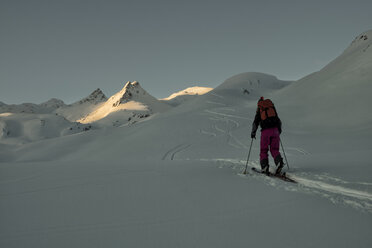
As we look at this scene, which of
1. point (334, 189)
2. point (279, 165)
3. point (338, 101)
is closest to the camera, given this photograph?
point (334, 189)

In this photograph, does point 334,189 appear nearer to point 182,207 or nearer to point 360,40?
point 182,207

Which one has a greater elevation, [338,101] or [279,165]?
[338,101]

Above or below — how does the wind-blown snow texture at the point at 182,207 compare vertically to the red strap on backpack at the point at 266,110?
below

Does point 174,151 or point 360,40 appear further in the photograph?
point 360,40

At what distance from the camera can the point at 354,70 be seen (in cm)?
2672

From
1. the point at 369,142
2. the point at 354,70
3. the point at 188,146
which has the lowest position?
the point at 188,146

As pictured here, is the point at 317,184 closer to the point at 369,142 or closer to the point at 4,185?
the point at 4,185

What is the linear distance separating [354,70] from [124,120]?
137m

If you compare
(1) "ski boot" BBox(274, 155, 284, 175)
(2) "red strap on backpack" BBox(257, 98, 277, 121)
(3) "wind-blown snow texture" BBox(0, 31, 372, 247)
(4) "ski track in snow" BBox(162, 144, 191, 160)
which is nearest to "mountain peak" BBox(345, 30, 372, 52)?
(4) "ski track in snow" BBox(162, 144, 191, 160)

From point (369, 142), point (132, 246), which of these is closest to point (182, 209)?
point (132, 246)

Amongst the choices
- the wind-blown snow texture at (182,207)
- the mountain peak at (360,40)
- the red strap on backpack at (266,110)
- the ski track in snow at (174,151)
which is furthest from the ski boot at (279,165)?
the mountain peak at (360,40)

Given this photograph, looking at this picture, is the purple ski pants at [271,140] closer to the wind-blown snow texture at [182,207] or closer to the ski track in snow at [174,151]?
the wind-blown snow texture at [182,207]

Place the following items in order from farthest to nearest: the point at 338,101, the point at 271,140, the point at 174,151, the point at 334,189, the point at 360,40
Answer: the point at 360,40 → the point at 338,101 → the point at 174,151 → the point at 271,140 → the point at 334,189

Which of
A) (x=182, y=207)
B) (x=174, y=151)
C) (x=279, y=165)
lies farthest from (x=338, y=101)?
(x=182, y=207)
